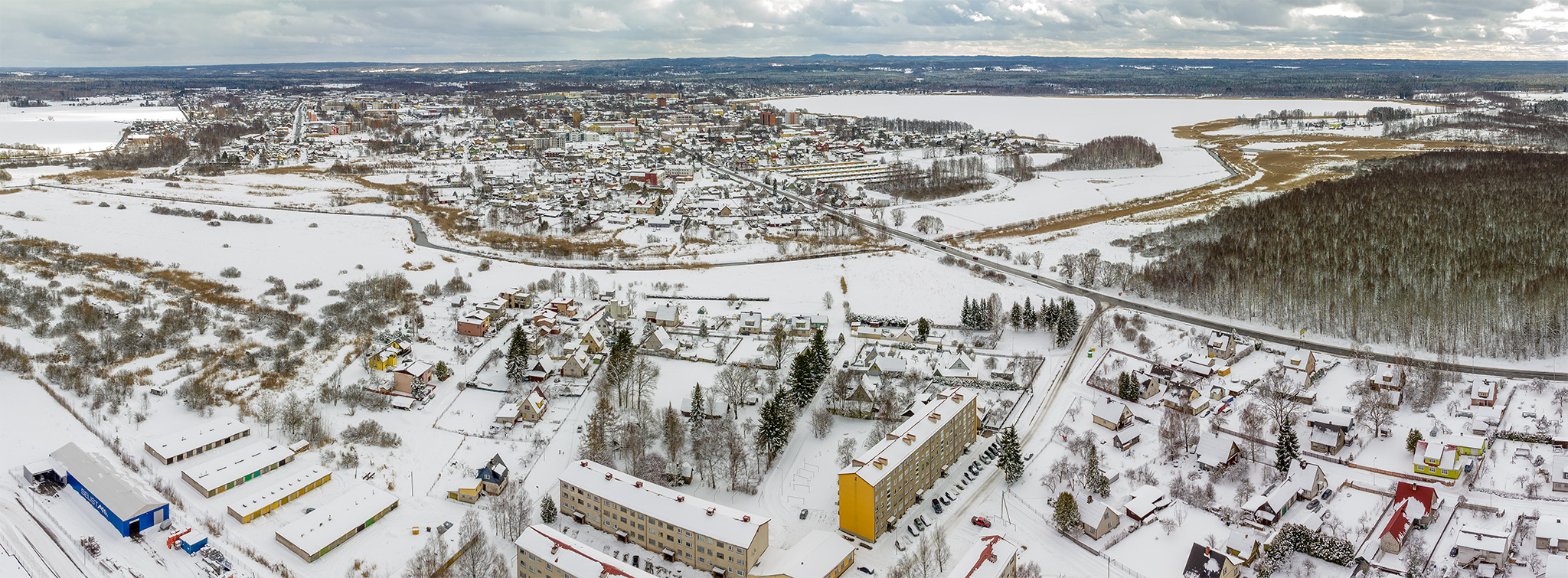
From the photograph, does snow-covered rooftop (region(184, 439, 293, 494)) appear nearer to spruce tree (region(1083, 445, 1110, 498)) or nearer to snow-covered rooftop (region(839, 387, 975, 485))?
snow-covered rooftop (region(839, 387, 975, 485))

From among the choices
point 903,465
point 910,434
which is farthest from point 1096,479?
point 903,465

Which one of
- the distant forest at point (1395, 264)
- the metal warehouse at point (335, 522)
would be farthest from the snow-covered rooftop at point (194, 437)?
the distant forest at point (1395, 264)

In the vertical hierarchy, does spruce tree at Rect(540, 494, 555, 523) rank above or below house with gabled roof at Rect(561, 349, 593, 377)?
below

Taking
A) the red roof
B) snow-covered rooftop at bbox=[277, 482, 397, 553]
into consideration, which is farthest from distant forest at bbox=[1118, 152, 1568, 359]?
snow-covered rooftop at bbox=[277, 482, 397, 553]

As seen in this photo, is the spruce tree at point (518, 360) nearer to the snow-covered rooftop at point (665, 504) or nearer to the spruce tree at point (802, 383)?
the snow-covered rooftop at point (665, 504)

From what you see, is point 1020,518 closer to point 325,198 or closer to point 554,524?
point 554,524

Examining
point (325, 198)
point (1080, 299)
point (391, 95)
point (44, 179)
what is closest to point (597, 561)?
point (1080, 299)

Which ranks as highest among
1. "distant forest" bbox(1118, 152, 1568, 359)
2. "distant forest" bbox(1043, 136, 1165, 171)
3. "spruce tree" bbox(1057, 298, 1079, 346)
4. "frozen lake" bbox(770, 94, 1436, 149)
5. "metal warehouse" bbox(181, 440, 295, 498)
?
"frozen lake" bbox(770, 94, 1436, 149)
